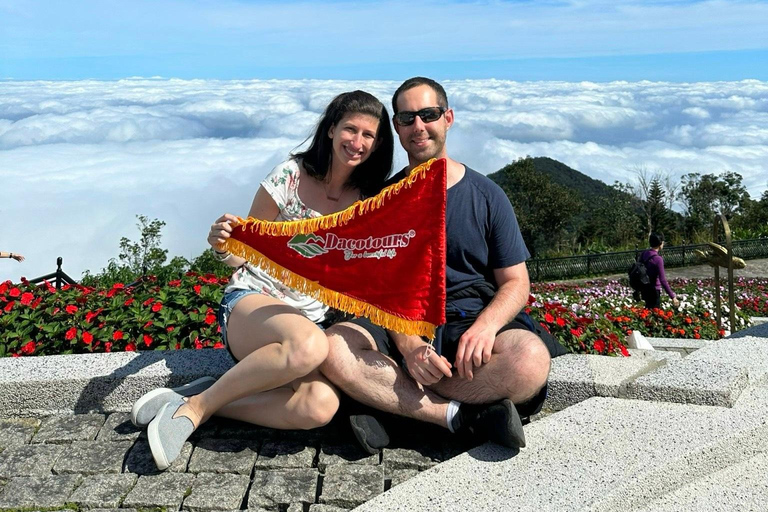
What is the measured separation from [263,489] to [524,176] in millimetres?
35051

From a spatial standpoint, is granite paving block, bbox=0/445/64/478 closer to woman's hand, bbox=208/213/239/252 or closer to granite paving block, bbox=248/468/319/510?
granite paving block, bbox=248/468/319/510

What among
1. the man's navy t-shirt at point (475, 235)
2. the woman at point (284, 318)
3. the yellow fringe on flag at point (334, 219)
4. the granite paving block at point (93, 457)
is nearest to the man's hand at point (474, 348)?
the man's navy t-shirt at point (475, 235)

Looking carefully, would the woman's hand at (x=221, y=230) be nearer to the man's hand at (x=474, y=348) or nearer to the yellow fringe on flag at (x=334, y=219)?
the yellow fringe on flag at (x=334, y=219)

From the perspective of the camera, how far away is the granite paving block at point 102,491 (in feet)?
10.2

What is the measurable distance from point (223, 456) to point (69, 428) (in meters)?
1.01

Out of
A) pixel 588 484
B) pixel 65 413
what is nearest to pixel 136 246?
pixel 65 413

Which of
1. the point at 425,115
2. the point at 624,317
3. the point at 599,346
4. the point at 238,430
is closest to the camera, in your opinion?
the point at 425,115

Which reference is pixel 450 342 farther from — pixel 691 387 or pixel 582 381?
pixel 691 387

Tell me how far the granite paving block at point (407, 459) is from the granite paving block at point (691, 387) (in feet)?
3.86

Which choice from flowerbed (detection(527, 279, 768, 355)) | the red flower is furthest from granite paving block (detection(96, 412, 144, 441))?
the red flower

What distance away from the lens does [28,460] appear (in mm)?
3547

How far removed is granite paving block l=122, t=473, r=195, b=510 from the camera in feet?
10.1

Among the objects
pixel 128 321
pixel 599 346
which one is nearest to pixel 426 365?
pixel 599 346

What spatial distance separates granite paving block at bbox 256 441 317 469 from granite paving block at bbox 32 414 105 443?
37.5 inches
